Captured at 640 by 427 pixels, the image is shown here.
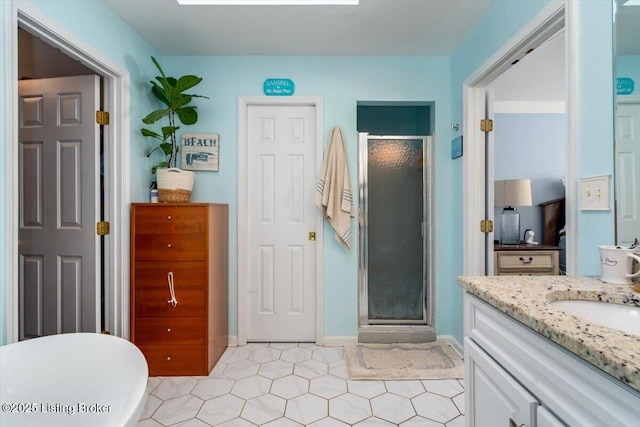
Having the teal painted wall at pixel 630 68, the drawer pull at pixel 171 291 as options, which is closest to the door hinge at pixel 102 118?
the drawer pull at pixel 171 291

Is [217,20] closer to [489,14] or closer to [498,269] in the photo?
[489,14]

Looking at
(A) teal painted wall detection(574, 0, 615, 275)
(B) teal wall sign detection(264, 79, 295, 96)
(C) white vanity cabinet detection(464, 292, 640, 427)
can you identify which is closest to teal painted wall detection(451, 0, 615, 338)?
(A) teal painted wall detection(574, 0, 615, 275)

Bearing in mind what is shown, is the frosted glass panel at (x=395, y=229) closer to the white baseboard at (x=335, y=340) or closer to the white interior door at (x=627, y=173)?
the white baseboard at (x=335, y=340)

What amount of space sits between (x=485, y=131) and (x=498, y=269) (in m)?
1.36

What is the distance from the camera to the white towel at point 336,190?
2.42 m

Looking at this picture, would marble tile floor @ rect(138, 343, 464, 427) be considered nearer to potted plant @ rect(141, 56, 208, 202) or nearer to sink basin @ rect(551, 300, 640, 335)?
sink basin @ rect(551, 300, 640, 335)

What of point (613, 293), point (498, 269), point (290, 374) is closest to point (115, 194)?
point (290, 374)

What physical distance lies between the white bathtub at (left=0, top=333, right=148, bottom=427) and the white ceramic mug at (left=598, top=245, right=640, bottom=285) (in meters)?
1.55

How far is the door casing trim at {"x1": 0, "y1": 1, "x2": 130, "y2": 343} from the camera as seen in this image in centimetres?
130

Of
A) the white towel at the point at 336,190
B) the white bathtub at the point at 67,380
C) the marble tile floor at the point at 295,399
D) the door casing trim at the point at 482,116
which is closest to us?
the white bathtub at the point at 67,380

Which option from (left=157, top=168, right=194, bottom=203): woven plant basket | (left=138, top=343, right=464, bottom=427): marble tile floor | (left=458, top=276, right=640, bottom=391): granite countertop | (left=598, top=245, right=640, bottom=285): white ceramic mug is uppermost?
(left=157, top=168, right=194, bottom=203): woven plant basket

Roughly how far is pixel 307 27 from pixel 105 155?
5.35ft

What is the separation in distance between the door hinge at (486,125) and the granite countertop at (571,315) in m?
1.38

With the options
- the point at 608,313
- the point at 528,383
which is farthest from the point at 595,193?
the point at 528,383
